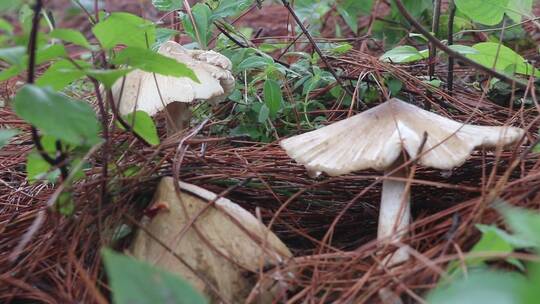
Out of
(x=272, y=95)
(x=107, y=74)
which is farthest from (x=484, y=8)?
(x=107, y=74)

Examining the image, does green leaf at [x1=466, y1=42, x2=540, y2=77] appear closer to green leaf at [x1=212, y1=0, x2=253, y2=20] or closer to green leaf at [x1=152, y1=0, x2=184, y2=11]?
green leaf at [x1=212, y1=0, x2=253, y2=20]

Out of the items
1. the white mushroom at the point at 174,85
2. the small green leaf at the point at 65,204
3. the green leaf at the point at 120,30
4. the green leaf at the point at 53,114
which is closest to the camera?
the green leaf at the point at 53,114

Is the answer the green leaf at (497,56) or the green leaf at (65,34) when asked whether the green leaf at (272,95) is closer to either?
the green leaf at (497,56)

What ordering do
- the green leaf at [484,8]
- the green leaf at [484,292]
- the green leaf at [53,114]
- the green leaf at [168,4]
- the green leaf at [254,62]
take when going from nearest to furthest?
the green leaf at [484,292] → the green leaf at [53,114] → the green leaf at [484,8] → the green leaf at [254,62] → the green leaf at [168,4]

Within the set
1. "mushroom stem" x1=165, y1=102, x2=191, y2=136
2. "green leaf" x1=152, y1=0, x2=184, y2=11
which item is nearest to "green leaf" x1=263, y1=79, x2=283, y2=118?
"mushroom stem" x1=165, y1=102, x2=191, y2=136

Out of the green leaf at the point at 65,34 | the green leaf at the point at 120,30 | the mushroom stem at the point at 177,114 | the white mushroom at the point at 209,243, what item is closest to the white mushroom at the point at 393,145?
the white mushroom at the point at 209,243

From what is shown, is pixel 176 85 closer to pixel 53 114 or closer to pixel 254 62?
pixel 254 62
